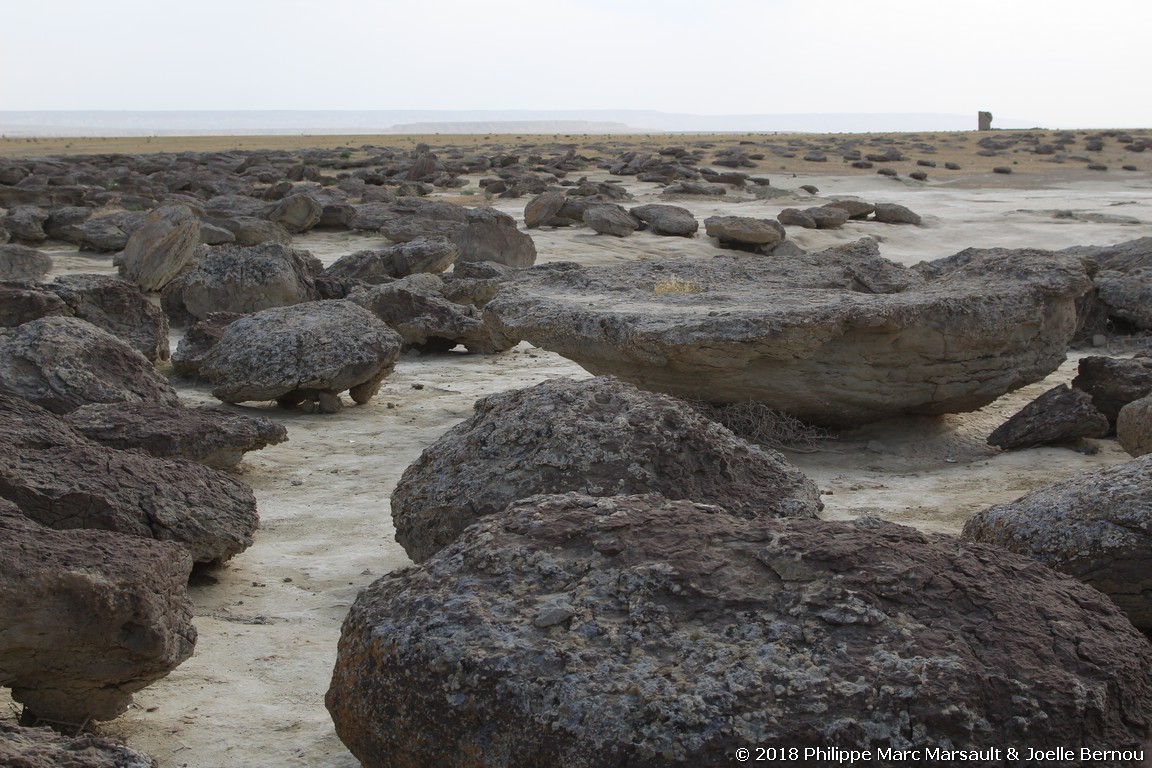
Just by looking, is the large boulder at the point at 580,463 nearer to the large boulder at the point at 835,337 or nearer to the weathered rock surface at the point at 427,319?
the large boulder at the point at 835,337

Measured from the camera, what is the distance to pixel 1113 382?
702 centimetres

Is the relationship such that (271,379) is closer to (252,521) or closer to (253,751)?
(252,521)

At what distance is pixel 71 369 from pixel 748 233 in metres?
10.2

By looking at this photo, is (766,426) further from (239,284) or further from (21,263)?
(21,263)

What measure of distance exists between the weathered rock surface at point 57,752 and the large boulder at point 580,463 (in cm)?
172

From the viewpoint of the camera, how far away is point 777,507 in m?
4.36

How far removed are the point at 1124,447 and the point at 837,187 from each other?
1947cm

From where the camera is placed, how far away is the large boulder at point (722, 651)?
7.63ft

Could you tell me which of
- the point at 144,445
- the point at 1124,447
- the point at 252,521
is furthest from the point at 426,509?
the point at 1124,447

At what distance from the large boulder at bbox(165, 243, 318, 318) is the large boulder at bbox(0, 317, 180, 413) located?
3.44 metres

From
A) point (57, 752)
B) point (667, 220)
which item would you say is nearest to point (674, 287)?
point (57, 752)

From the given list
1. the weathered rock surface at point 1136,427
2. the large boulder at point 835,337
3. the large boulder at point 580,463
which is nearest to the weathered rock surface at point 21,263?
the large boulder at point 835,337

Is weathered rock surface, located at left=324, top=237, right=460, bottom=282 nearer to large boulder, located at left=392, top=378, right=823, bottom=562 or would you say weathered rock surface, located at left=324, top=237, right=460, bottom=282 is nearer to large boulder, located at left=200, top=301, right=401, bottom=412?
large boulder, located at left=200, top=301, right=401, bottom=412

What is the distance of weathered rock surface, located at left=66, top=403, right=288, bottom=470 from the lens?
18.0 feet
